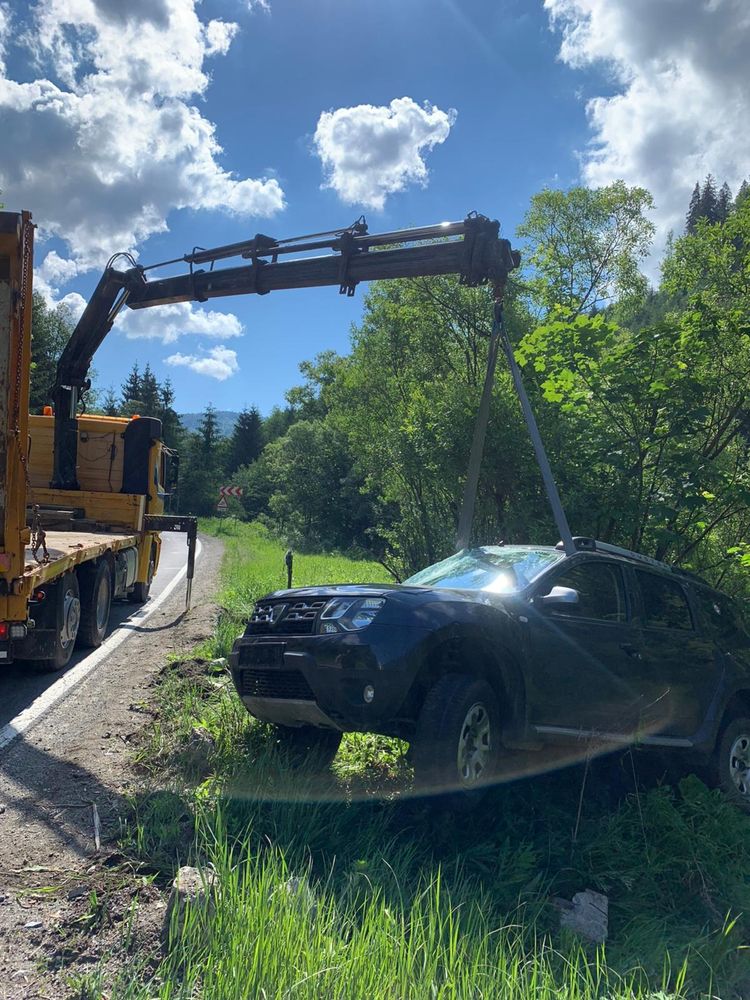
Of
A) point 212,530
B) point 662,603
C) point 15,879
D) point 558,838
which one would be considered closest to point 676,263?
point 662,603

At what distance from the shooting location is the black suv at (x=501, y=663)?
14.2 ft

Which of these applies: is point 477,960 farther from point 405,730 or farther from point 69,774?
point 69,774

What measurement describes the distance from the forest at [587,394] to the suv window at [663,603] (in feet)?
6.55

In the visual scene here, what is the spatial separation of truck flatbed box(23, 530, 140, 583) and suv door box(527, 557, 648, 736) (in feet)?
13.7

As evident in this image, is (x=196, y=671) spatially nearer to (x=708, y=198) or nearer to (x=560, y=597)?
(x=560, y=597)

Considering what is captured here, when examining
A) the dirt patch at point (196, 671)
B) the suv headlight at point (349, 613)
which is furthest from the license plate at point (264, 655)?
the dirt patch at point (196, 671)

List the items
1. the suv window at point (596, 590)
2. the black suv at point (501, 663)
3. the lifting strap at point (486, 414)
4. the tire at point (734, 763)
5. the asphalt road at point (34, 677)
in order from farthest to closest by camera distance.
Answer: the lifting strap at point (486, 414) → the asphalt road at point (34, 677) → the tire at point (734, 763) → the suv window at point (596, 590) → the black suv at point (501, 663)

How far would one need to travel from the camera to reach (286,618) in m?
4.85

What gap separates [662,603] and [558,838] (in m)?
2.18

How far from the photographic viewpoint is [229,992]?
266 cm

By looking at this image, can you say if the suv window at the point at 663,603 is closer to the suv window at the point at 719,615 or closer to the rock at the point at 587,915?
the suv window at the point at 719,615

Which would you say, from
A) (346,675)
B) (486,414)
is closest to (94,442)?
(486,414)

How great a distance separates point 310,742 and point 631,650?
2349mm

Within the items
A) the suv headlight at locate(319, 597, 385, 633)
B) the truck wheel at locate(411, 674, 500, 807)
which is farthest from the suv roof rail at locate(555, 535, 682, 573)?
the suv headlight at locate(319, 597, 385, 633)
